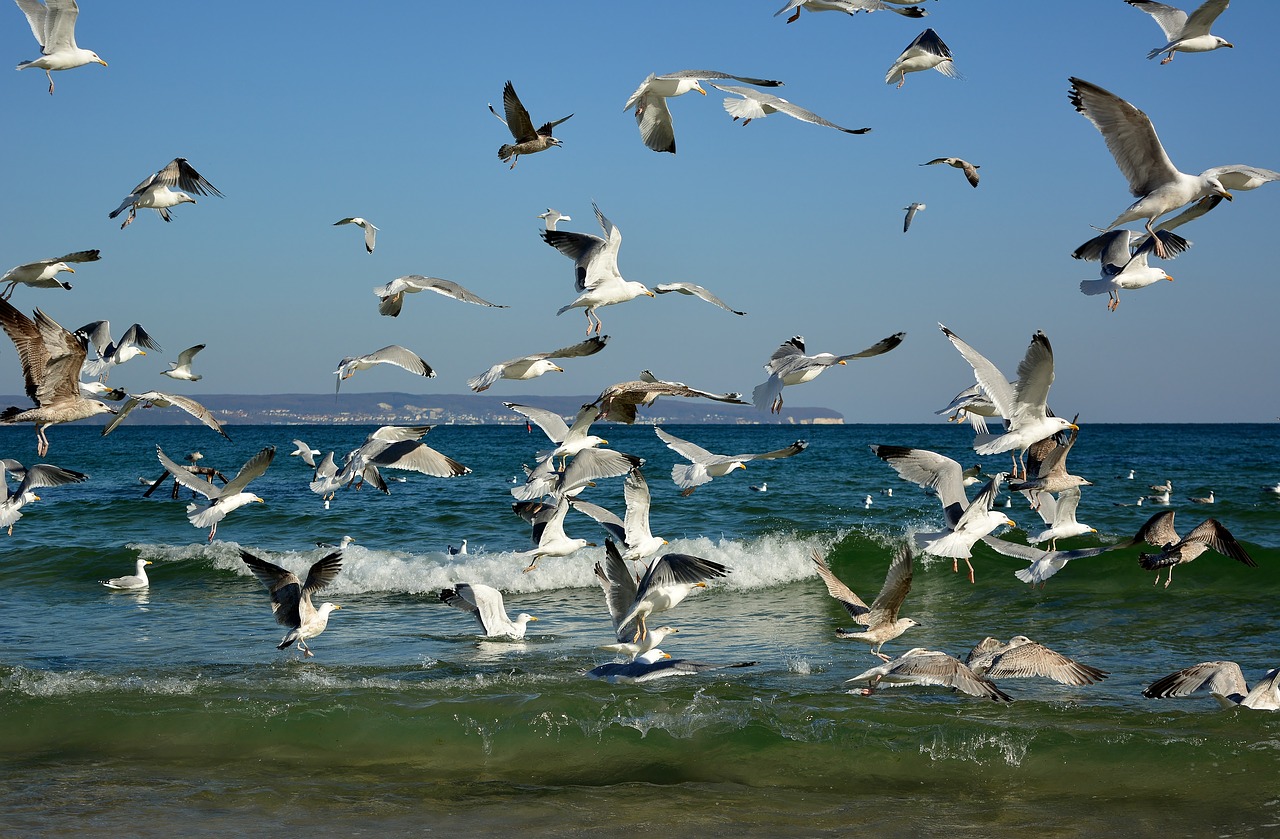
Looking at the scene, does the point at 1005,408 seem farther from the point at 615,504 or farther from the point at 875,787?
the point at 615,504

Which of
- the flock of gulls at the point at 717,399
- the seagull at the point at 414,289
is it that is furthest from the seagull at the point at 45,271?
the seagull at the point at 414,289

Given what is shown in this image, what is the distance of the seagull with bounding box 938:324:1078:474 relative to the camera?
7.95 meters

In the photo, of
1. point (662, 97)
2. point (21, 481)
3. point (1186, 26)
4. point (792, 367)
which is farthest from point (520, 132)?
point (21, 481)

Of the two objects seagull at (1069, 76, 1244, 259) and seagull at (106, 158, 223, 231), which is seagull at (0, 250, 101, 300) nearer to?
seagull at (106, 158, 223, 231)

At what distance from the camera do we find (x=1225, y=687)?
25.1 ft

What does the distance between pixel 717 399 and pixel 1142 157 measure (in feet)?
11.6

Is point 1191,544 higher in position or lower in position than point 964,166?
lower

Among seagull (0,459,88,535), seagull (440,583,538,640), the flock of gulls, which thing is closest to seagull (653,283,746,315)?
the flock of gulls

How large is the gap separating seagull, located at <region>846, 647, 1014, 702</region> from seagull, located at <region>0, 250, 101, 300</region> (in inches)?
283

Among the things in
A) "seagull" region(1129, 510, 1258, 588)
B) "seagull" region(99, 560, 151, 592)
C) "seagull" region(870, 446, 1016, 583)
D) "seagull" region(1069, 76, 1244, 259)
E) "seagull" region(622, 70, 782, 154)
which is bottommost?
"seagull" region(99, 560, 151, 592)

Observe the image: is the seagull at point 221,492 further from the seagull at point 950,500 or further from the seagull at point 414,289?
the seagull at point 950,500

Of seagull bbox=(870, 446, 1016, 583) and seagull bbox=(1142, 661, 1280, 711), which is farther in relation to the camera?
seagull bbox=(870, 446, 1016, 583)

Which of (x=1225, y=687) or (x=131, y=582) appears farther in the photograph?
(x=131, y=582)

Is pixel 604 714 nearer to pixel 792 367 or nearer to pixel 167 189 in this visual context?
pixel 792 367
